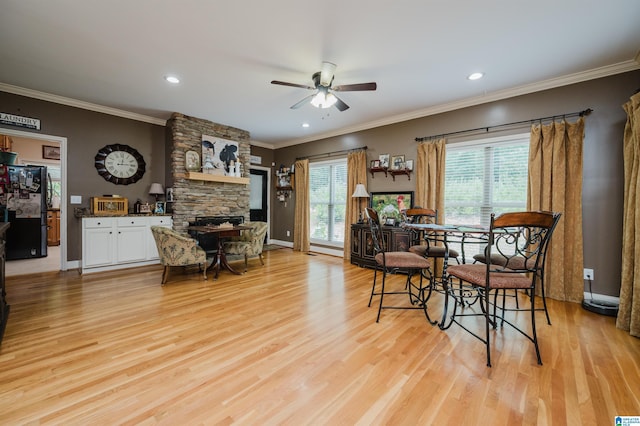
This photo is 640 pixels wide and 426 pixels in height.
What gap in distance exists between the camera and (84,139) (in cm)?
432

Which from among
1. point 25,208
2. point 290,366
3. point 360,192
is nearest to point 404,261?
point 290,366

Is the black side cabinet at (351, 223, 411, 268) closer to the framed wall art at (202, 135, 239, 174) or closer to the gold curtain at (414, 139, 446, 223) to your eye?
the gold curtain at (414, 139, 446, 223)

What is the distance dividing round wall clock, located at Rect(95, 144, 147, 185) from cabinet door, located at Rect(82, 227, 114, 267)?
3.28 ft

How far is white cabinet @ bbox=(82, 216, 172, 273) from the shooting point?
4.04 m

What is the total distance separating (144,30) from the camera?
2.44 m

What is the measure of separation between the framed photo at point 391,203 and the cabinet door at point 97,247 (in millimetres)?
4551

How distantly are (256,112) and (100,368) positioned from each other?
4.04 m

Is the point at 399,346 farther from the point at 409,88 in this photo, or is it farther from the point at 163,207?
the point at 163,207

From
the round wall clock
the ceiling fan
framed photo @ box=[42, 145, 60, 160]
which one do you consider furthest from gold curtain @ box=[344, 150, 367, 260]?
framed photo @ box=[42, 145, 60, 160]

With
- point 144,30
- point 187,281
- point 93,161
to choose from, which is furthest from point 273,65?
point 93,161

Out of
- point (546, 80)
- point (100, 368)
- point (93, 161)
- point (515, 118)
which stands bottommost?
point (100, 368)

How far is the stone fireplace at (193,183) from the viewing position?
474cm

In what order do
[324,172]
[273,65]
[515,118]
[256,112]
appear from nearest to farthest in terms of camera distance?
1. [273,65]
2. [515,118]
3. [256,112]
4. [324,172]

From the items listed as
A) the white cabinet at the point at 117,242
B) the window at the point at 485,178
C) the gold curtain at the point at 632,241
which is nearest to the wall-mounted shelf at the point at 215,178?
the white cabinet at the point at 117,242
